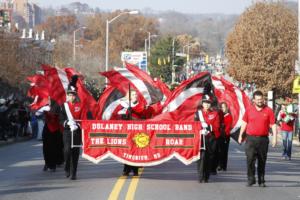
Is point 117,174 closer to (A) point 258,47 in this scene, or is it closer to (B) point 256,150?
(B) point 256,150

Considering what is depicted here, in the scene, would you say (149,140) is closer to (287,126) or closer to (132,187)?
(132,187)

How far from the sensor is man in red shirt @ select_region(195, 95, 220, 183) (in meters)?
16.6

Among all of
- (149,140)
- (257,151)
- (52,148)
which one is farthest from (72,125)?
(257,151)

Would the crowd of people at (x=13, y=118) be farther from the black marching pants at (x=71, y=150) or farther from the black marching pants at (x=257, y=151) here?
the black marching pants at (x=257, y=151)

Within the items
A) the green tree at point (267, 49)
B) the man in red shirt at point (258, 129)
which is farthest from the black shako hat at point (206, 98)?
the green tree at point (267, 49)

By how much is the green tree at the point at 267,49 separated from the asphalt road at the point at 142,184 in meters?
30.3

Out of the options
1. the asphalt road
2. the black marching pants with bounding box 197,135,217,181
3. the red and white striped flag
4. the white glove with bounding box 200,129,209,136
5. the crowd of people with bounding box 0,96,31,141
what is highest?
the red and white striped flag

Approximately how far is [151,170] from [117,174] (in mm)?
1289

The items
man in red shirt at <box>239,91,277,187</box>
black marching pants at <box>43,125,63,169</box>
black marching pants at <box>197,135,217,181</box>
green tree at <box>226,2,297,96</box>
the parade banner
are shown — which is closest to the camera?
man in red shirt at <box>239,91,277,187</box>

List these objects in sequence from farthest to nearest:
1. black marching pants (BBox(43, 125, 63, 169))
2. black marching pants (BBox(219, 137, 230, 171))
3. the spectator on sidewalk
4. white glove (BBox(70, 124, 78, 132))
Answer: the spectator on sidewalk < black marching pants (BBox(219, 137, 230, 171)) < black marching pants (BBox(43, 125, 63, 169)) < white glove (BBox(70, 124, 78, 132))

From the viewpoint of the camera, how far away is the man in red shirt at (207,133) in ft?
54.6

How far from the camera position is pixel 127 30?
130750 mm

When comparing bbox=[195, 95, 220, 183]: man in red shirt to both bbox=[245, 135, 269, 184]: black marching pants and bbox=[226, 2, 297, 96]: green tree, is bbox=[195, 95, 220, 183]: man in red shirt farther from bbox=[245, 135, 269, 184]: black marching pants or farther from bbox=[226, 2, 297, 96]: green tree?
bbox=[226, 2, 297, 96]: green tree

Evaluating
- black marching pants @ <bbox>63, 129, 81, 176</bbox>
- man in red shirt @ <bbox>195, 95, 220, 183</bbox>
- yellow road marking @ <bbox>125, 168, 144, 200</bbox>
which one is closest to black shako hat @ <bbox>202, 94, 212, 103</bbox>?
man in red shirt @ <bbox>195, 95, 220, 183</bbox>
